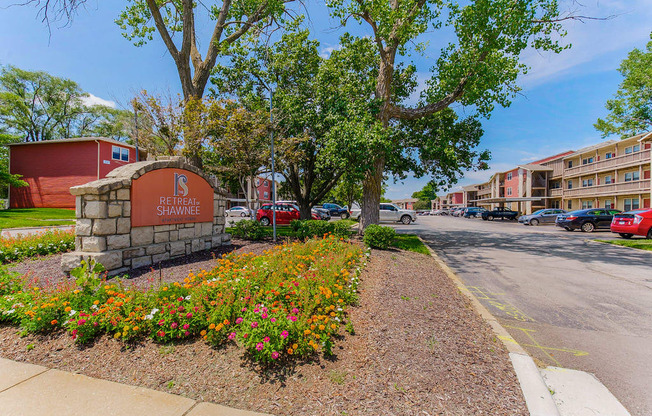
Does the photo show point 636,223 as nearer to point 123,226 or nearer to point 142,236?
point 142,236

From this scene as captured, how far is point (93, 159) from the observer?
985 inches

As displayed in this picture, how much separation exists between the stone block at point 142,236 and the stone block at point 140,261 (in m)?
0.30

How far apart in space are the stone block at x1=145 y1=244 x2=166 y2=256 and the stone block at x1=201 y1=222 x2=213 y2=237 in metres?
→ 1.43

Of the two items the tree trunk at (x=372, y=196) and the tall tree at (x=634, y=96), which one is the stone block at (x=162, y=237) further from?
the tall tree at (x=634, y=96)

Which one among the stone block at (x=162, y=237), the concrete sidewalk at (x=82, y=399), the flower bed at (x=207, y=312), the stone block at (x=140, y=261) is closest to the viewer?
the concrete sidewalk at (x=82, y=399)

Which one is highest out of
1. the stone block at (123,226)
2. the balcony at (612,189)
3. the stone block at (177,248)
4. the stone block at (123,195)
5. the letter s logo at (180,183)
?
the balcony at (612,189)

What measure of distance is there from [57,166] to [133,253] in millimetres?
28008

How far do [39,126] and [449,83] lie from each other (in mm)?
51487

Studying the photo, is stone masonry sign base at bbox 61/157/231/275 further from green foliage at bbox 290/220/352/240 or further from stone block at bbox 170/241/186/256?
green foliage at bbox 290/220/352/240

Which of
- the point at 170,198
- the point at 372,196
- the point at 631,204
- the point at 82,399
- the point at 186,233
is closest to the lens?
the point at 82,399

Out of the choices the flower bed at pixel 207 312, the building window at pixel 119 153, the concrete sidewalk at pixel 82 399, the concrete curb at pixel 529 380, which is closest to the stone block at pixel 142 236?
the flower bed at pixel 207 312

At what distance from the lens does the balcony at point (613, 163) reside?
27.3m

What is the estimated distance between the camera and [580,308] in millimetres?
5043

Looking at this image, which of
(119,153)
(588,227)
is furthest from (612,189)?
(119,153)
